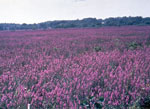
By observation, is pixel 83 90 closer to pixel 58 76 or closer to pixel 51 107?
pixel 51 107

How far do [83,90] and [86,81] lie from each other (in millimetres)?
465

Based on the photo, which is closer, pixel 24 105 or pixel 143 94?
pixel 24 105

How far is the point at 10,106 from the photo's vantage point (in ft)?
11.0

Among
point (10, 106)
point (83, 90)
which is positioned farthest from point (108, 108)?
point (10, 106)

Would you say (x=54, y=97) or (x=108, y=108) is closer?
(x=108, y=108)

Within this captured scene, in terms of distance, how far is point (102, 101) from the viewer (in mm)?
3314

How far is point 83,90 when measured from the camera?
382 centimetres

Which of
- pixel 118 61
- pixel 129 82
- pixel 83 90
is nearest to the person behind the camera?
pixel 83 90

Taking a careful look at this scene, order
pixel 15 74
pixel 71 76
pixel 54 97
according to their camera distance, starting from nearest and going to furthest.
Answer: pixel 54 97
pixel 71 76
pixel 15 74

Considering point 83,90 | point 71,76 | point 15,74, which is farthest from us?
point 15,74

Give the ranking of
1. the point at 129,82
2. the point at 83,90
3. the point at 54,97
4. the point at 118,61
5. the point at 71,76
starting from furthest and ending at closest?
the point at 118,61 → the point at 71,76 → the point at 129,82 → the point at 83,90 → the point at 54,97

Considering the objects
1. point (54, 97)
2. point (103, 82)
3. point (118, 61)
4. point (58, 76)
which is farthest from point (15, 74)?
point (118, 61)

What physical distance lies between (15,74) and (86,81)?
1.93 meters

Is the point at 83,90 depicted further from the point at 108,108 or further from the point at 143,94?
the point at 143,94
